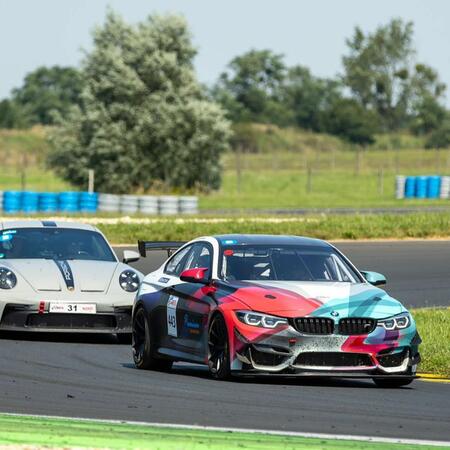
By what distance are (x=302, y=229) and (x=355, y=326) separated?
24.7 meters

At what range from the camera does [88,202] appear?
1998 inches

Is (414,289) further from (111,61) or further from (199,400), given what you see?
(111,61)

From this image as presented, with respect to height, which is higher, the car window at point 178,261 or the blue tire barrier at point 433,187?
the car window at point 178,261

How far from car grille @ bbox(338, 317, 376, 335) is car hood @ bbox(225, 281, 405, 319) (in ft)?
0.14

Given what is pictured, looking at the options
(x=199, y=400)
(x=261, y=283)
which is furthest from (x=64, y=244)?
(x=199, y=400)

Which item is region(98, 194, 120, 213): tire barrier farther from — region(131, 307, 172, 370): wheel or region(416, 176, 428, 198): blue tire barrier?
region(131, 307, 172, 370): wheel

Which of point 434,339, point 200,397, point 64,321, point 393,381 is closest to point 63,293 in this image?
point 64,321

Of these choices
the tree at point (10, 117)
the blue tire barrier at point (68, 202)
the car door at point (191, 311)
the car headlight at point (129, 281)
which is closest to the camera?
the car door at point (191, 311)

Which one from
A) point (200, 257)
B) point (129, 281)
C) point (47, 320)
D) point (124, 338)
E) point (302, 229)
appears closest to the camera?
point (200, 257)

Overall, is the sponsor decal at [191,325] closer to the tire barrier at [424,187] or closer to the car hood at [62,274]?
the car hood at [62,274]

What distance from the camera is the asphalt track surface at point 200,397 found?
9.57 metres

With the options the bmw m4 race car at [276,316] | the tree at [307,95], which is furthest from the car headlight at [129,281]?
the tree at [307,95]

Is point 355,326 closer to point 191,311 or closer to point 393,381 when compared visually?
point 393,381

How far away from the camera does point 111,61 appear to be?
64500 millimetres
